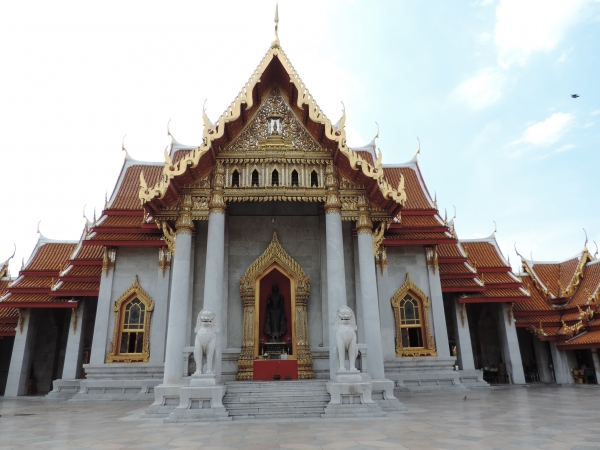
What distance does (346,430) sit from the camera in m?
7.01

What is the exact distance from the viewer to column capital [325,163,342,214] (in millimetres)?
11070

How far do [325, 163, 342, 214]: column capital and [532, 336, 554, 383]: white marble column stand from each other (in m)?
13.6

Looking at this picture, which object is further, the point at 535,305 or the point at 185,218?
the point at 535,305

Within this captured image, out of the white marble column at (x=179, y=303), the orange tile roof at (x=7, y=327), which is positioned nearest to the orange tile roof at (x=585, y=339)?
the white marble column at (x=179, y=303)

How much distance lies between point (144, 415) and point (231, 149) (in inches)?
257

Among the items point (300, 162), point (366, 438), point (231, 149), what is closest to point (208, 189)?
point (231, 149)

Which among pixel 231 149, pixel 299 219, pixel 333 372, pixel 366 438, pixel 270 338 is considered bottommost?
pixel 366 438

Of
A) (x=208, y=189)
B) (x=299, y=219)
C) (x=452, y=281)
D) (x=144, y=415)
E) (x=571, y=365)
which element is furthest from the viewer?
(x=571, y=365)

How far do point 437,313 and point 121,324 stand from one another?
10.3 meters

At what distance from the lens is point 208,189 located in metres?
11.1

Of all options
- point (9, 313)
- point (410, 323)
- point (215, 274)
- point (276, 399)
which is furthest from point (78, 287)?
point (410, 323)

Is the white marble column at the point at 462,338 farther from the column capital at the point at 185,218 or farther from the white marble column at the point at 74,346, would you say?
the white marble column at the point at 74,346

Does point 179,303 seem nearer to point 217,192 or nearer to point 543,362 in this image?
point 217,192

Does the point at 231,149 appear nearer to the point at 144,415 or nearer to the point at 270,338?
the point at 270,338
